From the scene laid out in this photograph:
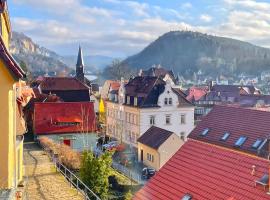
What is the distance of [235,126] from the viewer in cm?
3066

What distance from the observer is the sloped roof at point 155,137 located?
3798cm

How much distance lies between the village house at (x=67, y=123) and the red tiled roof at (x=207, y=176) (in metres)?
16.2

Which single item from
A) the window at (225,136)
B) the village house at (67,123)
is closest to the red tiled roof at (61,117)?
the village house at (67,123)

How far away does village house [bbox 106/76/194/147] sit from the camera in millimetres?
48875

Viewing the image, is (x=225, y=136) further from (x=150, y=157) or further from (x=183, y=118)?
(x=183, y=118)

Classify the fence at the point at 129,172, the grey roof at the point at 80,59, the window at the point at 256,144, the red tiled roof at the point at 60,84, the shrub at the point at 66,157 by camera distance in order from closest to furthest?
the shrub at the point at 66,157 < the window at the point at 256,144 < the fence at the point at 129,172 < the red tiled roof at the point at 60,84 < the grey roof at the point at 80,59

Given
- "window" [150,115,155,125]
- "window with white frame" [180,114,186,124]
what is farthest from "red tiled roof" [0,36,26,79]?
"window with white frame" [180,114,186,124]

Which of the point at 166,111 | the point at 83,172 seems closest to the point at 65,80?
the point at 166,111

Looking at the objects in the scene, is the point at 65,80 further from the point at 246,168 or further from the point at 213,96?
the point at 246,168

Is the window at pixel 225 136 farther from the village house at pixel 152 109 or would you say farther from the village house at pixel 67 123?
the village house at pixel 152 109

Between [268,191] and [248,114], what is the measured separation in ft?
57.6

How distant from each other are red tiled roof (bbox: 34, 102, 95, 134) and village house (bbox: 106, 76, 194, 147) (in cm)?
1320

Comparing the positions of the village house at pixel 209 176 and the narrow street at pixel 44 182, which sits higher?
the village house at pixel 209 176

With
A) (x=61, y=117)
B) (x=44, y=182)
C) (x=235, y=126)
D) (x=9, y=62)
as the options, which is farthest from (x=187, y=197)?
(x=61, y=117)
